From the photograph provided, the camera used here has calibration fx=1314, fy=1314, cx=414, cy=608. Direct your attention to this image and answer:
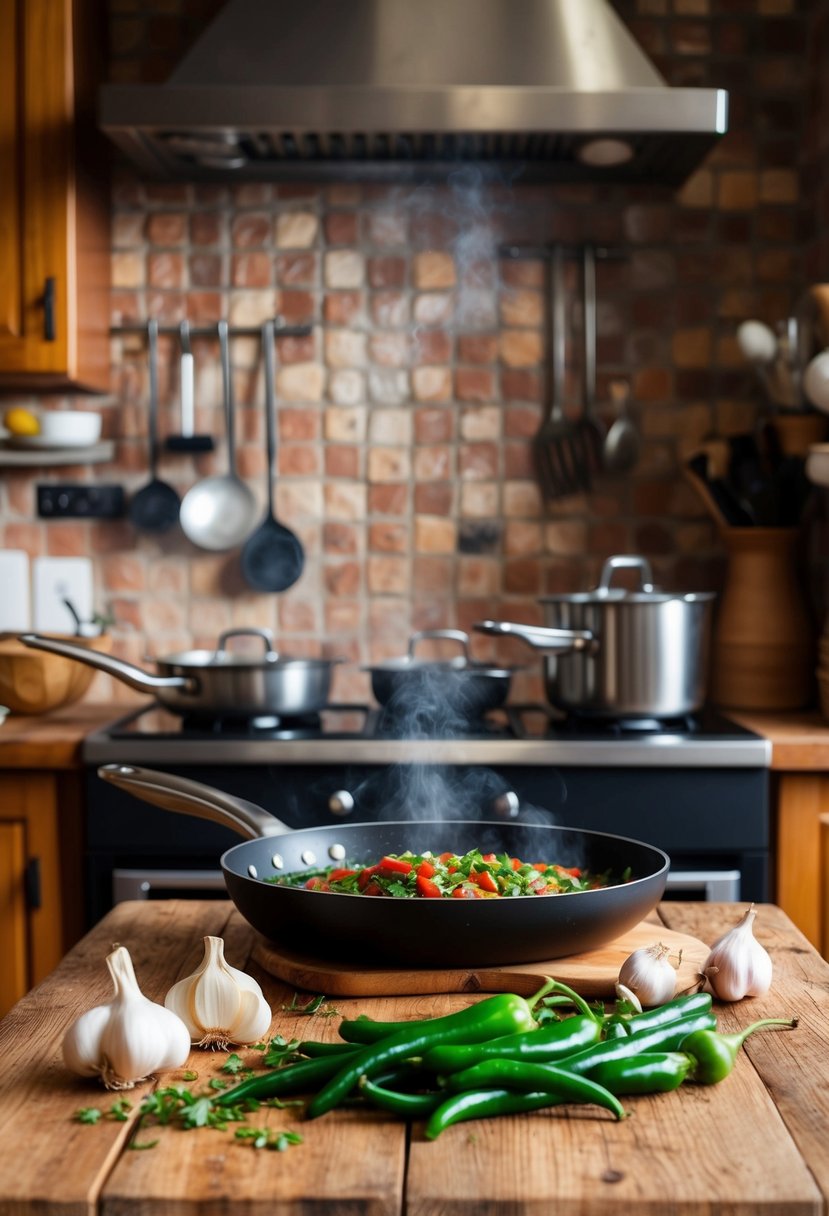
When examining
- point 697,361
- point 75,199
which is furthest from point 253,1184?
point 697,361

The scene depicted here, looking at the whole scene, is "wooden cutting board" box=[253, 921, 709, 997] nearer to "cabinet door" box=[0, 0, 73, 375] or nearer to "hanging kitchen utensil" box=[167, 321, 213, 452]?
"cabinet door" box=[0, 0, 73, 375]

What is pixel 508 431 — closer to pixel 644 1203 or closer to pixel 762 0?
pixel 762 0

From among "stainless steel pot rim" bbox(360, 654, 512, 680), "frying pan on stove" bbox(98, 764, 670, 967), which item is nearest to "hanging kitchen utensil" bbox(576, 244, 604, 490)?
"stainless steel pot rim" bbox(360, 654, 512, 680)

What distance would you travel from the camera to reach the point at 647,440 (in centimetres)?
292

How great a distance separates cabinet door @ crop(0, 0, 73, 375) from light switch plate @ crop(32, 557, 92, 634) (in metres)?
0.51

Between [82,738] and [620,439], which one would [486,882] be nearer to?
[82,738]

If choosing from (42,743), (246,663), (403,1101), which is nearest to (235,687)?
(246,663)

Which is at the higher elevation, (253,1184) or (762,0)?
(762,0)

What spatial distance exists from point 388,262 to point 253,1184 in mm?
2358

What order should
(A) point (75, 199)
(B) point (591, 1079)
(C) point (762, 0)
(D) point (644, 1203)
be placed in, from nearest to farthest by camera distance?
1. (D) point (644, 1203)
2. (B) point (591, 1079)
3. (A) point (75, 199)
4. (C) point (762, 0)

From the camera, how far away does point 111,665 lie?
7.28ft

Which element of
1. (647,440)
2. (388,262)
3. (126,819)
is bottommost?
(126,819)

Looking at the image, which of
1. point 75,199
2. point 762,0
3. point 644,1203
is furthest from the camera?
point 762,0

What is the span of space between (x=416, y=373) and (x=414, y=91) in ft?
2.55
